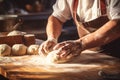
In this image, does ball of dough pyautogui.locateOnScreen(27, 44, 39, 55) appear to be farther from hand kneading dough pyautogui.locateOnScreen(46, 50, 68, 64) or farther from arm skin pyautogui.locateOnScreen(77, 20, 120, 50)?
arm skin pyautogui.locateOnScreen(77, 20, 120, 50)

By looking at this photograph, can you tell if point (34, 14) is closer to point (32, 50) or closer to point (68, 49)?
point (32, 50)

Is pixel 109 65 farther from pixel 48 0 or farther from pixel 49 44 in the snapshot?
pixel 48 0

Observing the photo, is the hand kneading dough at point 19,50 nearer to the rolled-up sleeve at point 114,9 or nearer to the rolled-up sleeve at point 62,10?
the rolled-up sleeve at point 62,10

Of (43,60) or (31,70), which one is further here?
(43,60)

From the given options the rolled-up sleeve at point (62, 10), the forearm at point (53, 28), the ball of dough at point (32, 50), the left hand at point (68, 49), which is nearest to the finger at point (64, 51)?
the left hand at point (68, 49)

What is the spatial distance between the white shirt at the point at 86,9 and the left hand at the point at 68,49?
43cm

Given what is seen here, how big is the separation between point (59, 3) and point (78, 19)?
1.15 feet

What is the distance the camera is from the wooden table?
196 cm

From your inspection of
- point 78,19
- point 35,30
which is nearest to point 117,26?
point 78,19

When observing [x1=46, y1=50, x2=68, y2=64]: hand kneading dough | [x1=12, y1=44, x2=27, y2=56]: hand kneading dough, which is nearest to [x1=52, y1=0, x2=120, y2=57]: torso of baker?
[x1=46, y1=50, x2=68, y2=64]: hand kneading dough

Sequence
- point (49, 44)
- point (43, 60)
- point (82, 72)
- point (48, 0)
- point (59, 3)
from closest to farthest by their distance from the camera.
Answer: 1. point (82, 72)
2. point (43, 60)
3. point (49, 44)
4. point (59, 3)
5. point (48, 0)

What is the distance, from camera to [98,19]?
279cm

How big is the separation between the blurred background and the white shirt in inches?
54.7

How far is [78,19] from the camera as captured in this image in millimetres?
2986
